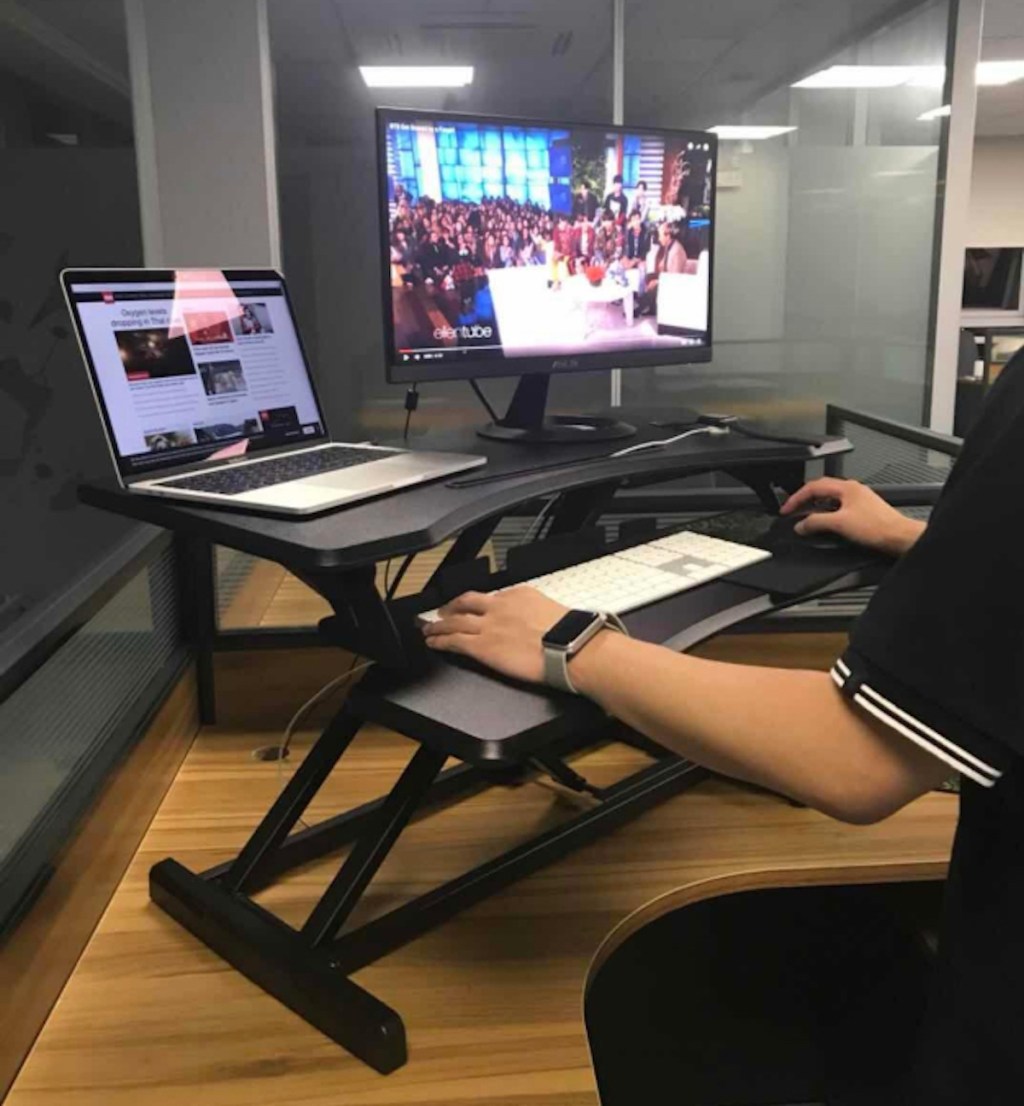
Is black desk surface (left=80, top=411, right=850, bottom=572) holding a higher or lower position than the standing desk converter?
higher

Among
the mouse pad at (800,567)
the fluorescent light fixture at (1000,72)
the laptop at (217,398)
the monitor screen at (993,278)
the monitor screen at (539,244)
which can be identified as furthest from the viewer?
the monitor screen at (993,278)

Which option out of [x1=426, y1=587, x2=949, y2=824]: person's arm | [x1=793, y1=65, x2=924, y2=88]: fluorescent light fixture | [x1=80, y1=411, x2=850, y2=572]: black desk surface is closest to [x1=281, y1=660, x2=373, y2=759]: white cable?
[x1=80, y1=411, x2=850, y2=572]: black desk surface

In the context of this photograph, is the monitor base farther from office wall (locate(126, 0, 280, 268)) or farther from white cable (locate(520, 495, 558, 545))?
office wall (locate(126, 0, 280, 268))

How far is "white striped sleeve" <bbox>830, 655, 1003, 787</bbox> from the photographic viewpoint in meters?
0.60

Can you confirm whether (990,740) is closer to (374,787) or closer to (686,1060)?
(374,787)

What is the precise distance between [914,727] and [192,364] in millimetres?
869

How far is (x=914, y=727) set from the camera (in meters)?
0.62

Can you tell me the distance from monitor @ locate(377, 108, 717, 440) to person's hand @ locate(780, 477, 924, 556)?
0.34 meters

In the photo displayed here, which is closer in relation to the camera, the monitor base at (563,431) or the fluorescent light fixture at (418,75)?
the monitor base at (563,431)

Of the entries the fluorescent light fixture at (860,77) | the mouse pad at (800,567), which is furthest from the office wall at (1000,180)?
the mouse pad at (800,567)

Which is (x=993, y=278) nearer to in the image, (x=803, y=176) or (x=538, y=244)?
(x=803, y=176)

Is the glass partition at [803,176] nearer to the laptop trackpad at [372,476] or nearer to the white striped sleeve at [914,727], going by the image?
the laptop trackpad at [372,476]

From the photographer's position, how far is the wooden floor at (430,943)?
92cm

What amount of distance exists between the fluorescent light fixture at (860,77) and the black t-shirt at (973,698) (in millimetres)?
4051
